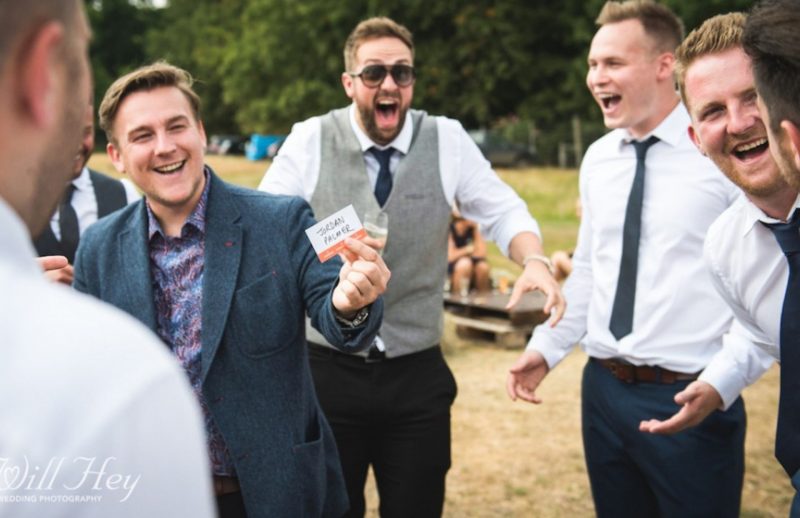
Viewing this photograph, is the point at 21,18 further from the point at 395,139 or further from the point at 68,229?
the point at 68,229

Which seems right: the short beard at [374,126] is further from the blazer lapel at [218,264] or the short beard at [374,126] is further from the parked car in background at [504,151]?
the parked car in background at [504,151]

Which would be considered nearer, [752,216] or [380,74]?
[752,216]

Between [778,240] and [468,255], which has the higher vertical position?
[778,240]

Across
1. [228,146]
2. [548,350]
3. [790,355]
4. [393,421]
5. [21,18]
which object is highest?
[21,18]

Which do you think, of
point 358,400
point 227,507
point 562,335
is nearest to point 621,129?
point 562,335

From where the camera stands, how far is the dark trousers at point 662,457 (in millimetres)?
3094

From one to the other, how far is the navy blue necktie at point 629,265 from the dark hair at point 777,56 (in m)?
1.47

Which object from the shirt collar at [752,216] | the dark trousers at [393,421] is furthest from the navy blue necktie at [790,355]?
the dark trousers at [393,421]

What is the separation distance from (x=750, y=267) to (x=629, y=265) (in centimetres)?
75

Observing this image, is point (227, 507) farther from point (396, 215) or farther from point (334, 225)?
point (396, 215)

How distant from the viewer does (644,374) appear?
127 inches

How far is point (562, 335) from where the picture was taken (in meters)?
3.54

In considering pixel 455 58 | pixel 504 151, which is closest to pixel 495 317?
pixel 504 151

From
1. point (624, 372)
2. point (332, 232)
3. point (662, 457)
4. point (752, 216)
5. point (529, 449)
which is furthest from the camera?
point (529, 449)
